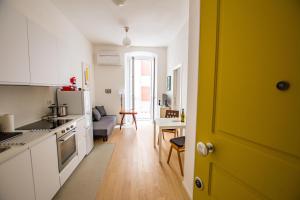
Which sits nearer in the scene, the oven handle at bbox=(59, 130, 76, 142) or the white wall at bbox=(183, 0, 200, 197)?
the white wall at bbox=(183, 0, 200, 197)

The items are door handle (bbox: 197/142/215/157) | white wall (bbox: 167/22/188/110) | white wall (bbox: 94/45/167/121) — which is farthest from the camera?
white wall (bbox: 94/45/167/121)

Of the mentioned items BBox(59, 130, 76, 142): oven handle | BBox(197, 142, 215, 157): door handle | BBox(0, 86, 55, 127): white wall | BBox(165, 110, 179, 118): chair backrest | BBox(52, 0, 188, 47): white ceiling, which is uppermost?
BBox(52, 0, 188, 47): white ceiling

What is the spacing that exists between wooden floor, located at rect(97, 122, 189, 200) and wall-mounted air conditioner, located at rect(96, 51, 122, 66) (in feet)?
9.88

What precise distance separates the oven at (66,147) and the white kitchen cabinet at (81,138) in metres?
0.13

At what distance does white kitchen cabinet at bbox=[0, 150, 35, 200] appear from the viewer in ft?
3.50

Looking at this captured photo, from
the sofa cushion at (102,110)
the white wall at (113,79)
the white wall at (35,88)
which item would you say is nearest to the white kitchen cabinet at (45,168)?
the white wall at (35,88)

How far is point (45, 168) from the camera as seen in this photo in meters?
1.54

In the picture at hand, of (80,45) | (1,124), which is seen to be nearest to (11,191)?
(1,124)

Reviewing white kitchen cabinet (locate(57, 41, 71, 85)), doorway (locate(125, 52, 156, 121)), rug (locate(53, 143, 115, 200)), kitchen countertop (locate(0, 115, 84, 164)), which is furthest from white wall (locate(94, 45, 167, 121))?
kitchen countertop (locate(0, 115, 84, 164))

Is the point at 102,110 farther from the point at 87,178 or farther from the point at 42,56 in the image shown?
the point at 42,56

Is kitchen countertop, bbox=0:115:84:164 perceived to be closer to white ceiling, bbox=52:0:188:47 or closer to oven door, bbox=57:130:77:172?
oven door, bbox=57:130:77:172

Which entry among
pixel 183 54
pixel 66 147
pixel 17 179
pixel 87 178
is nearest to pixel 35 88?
pixel 66 147

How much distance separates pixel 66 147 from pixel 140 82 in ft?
13.2

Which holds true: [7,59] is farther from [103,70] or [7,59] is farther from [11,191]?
[103,70]
